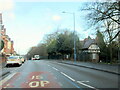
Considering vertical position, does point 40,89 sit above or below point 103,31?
below

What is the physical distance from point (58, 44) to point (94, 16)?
38112 mm

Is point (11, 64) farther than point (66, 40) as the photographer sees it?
No

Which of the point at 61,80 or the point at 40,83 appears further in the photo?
the point at 61,80

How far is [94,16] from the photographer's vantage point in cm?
2770

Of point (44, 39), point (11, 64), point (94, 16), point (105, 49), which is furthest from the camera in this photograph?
point (44, 39)

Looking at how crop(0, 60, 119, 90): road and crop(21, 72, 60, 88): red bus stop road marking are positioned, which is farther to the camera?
crop(0, 60, 119, 90): road

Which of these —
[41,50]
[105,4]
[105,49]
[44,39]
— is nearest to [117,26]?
[105,4]

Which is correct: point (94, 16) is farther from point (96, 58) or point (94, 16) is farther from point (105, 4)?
point (96, 58)

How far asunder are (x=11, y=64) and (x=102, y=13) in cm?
1647

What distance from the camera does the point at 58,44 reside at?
65312mm

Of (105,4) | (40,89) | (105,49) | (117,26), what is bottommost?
(40,89)

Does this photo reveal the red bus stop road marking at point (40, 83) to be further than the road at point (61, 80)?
No

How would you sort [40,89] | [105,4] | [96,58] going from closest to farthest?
[40,89] < [105,4] < [96,58]

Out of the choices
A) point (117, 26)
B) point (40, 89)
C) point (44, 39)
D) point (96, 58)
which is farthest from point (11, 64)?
point (44, 39)
